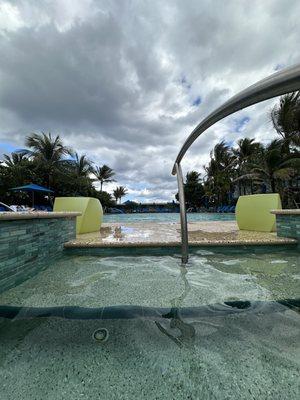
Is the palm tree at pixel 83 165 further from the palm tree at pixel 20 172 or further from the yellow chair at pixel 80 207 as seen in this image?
the yellow chair at pixel 80 207

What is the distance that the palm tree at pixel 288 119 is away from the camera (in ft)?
49.5

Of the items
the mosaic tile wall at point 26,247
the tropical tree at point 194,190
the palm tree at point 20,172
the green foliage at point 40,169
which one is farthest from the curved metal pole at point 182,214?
the tropical tree at point 194,190

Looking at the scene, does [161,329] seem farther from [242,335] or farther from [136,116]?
[136,116]

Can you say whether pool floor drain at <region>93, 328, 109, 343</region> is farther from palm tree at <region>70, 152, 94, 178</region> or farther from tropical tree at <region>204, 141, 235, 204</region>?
tropical tree at <region>204, 141, 235, 204</region>

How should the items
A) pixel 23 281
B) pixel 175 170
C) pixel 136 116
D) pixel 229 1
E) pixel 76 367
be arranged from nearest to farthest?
1. pixel 76 367
2. pixel 23 281
3. pixel 175 170
4. pixel 229 1
5. pixel 136 116

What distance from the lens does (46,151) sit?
21.6 metres

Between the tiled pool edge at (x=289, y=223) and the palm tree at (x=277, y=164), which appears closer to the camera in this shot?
the tiled pool edge at (x=289, y=223)

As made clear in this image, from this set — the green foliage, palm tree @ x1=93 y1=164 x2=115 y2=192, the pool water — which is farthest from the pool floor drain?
palm tree @ x1=93 y1=164 x2=115 y2=192

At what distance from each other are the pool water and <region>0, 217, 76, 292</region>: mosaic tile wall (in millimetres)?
205

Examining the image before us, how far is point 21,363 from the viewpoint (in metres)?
1.31

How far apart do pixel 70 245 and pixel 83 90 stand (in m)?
8.32

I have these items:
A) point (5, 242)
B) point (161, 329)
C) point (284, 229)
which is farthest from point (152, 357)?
point (284, 229)

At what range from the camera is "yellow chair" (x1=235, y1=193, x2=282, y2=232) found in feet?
19.6

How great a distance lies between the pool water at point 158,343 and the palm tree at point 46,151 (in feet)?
70.0
